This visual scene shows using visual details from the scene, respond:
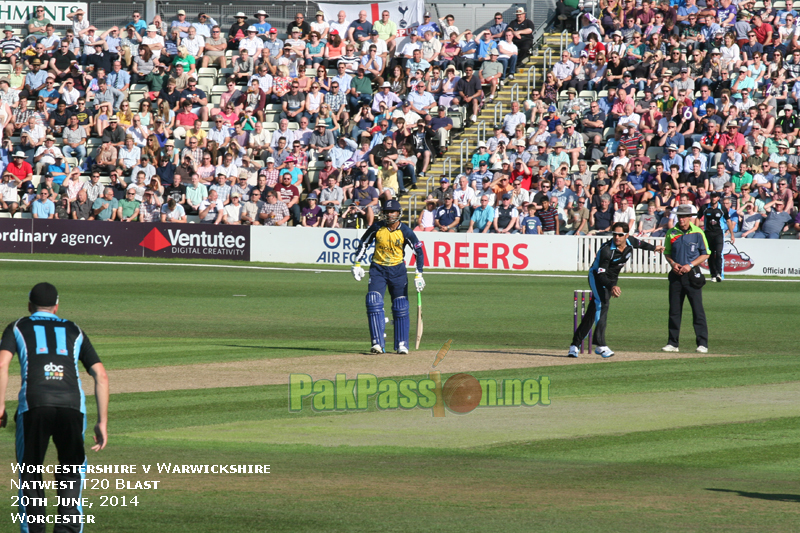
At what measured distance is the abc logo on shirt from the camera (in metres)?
6.34

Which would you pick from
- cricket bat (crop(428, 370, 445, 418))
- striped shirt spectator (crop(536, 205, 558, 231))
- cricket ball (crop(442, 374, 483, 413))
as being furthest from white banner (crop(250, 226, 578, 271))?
cricket ball (crop(442, 374, 483, 413))

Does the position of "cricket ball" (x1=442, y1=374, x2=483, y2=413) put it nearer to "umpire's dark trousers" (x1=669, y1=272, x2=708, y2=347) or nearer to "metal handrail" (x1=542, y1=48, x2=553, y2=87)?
"umpire's dark trousers" (x1=669, y1=272, x2=708, y2=347)

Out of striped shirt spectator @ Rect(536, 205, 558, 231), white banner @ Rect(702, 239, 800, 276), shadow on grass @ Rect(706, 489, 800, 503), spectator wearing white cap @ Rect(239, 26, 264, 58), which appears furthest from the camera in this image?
spectator wearing white cap @ Rect(239, 26, 264, 58)

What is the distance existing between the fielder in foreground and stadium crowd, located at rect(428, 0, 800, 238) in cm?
1379

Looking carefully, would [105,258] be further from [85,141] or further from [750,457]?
[750,457]

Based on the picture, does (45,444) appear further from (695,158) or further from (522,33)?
(522,33)

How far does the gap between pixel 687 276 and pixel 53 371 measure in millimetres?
12394

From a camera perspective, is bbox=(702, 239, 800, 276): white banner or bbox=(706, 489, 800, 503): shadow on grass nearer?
bbox=(706, 489, 800, 503): shadow on grass

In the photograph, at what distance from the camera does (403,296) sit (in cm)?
1568

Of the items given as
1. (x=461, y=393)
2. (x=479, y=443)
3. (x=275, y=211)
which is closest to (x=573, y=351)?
(x=461, y=393)

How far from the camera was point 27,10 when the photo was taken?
1709 inches

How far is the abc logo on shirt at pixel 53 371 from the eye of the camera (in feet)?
20.8

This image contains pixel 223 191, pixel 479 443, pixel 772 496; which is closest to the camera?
pixel 772 496

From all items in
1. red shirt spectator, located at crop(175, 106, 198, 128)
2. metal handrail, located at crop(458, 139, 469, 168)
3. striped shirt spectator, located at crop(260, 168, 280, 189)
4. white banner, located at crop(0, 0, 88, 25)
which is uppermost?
white banner, located at crop(0, 0, 88, 25)
